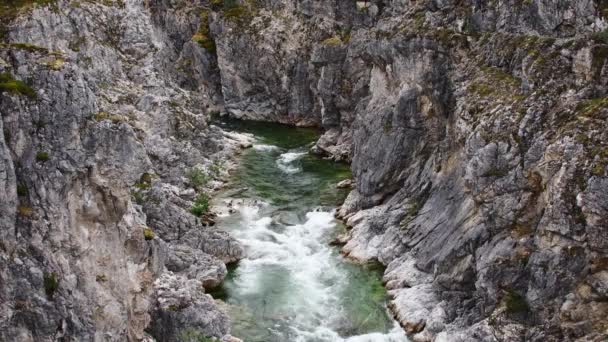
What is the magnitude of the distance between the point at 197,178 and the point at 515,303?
34.0 meters

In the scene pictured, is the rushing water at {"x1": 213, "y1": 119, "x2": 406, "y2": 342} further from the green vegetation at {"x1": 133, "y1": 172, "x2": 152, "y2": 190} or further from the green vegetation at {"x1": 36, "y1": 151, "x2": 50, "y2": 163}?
the green vegetation at {"x1": 36, "y1": 151, "x2": 50, "y2": 163}

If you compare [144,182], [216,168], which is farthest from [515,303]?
[216,168]

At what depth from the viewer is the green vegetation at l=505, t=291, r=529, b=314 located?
2980 centimetres

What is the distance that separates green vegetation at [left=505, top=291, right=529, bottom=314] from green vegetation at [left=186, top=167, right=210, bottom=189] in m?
33.0

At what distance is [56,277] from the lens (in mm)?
22750

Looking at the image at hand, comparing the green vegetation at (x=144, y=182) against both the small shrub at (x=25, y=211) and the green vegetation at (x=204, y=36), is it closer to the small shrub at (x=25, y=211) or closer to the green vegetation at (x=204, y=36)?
the small shrub at (x=25, y=211)

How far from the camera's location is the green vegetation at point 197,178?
56.9m

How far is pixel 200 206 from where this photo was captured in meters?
50.9

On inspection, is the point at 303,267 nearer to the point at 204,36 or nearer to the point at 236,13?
the point at 236,13

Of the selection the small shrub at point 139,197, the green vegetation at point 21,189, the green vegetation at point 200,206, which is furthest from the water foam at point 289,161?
the green vegetation at point 21,189

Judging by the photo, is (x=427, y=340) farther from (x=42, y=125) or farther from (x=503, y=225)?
(x=42, y=125)

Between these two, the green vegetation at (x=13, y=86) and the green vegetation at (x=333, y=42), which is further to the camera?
the green vegetation at (x=333, y=42)

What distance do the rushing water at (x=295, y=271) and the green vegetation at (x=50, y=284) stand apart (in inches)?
538

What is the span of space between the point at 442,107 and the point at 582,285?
19464 millimetres
